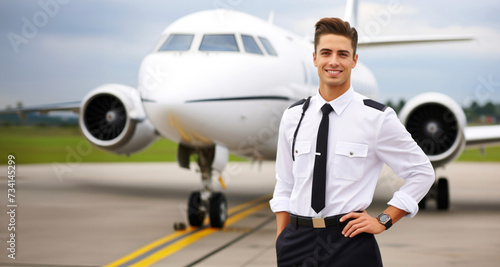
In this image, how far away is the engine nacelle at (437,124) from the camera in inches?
464

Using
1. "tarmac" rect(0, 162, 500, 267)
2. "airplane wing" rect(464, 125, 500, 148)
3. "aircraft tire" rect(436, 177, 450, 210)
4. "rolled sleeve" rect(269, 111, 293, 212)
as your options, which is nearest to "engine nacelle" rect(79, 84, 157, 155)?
"tarmac" rect(0, 162, 500, 267)

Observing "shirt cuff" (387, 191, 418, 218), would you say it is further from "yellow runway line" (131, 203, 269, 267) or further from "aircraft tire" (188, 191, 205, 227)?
"aircraft tire" (188, 191, 205, 227)

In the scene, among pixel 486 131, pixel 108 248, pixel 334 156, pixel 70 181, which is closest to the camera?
pixel 334 156

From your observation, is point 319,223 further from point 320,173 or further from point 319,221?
point 320,173

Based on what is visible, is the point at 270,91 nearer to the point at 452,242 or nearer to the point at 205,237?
the point at 205,237

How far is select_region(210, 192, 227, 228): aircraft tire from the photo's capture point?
30.2ft

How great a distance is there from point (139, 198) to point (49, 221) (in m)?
3.66

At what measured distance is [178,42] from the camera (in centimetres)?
927

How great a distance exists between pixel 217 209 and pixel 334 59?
6.60m

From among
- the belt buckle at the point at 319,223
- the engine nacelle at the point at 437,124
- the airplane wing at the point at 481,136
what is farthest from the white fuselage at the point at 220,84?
the belt buckle at the point at 319,223

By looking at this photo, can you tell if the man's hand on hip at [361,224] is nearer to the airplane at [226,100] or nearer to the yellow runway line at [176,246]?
the yellow runway line at [176,246]

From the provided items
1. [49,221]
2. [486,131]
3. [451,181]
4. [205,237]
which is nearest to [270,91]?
[205,237]

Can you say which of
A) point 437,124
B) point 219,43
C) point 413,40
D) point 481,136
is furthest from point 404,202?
A: point 413,40

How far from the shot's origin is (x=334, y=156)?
2.83m
